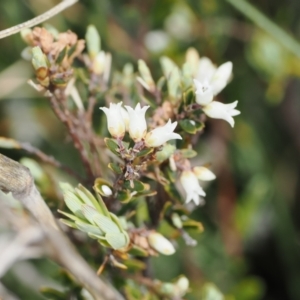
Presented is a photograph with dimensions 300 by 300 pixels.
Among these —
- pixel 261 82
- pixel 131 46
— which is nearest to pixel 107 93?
A: pixel 131 46

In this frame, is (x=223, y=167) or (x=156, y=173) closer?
(x=156, y=173)

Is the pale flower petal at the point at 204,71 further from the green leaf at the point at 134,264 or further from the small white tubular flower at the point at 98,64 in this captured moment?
the green leaf at the point at 134,264

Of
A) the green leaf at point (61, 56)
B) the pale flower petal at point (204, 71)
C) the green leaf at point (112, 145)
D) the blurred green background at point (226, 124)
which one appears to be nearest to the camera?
the green leaf at point (112, 145)

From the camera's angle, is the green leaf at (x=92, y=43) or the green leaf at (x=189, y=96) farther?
the green leaf at (x=92, y=43)

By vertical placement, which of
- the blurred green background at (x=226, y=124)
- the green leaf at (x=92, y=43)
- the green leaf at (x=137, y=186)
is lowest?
the blurred green background at (x=226, y=124)

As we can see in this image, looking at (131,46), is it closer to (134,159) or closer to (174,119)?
(174,119)

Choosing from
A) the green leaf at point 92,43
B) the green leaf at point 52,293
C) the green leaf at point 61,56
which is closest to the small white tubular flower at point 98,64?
the green leaf at point 92,43

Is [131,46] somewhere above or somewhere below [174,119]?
below
